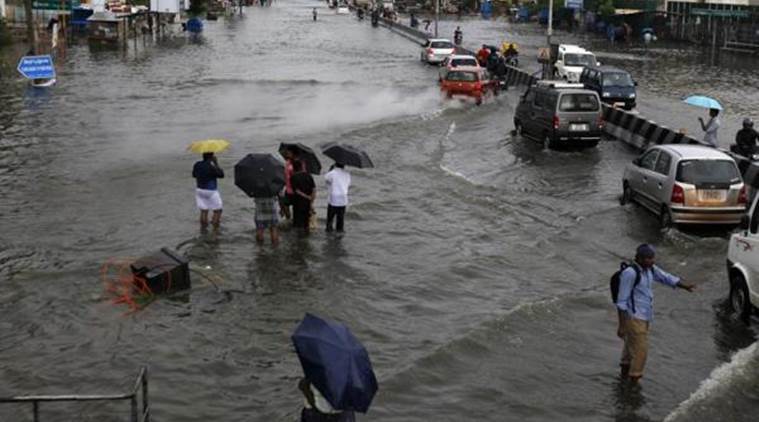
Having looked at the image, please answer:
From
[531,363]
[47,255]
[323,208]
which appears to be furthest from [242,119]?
[531,363]

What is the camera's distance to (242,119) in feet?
104

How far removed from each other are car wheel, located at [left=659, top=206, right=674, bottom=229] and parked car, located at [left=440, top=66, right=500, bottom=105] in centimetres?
1973

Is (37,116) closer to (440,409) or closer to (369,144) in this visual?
(369,144)

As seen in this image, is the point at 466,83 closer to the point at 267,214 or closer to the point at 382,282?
the point at 267,214

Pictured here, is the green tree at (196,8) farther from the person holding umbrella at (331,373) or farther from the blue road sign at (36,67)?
the person holding umbrella at (331,373)

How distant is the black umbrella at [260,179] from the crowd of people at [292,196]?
426mm

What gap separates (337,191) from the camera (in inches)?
639

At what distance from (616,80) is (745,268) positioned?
2170cm

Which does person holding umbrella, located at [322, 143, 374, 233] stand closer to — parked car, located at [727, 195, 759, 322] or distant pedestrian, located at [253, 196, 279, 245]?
distant pedestrian, located at [253, 196, 279, 245]

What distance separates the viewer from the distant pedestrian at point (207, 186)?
52.1ft

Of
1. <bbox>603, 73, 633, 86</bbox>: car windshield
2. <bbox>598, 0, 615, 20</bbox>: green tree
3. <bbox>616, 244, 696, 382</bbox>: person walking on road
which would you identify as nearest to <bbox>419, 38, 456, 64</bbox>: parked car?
<bbox>603, 73, 633, 86</bbox>: car windshield

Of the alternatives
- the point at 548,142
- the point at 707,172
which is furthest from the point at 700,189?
the point at 548,142

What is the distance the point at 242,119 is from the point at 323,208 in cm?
1362

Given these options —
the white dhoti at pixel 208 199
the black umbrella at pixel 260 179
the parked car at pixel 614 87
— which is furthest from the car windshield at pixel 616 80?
the black umbrella at pixel 260 179
